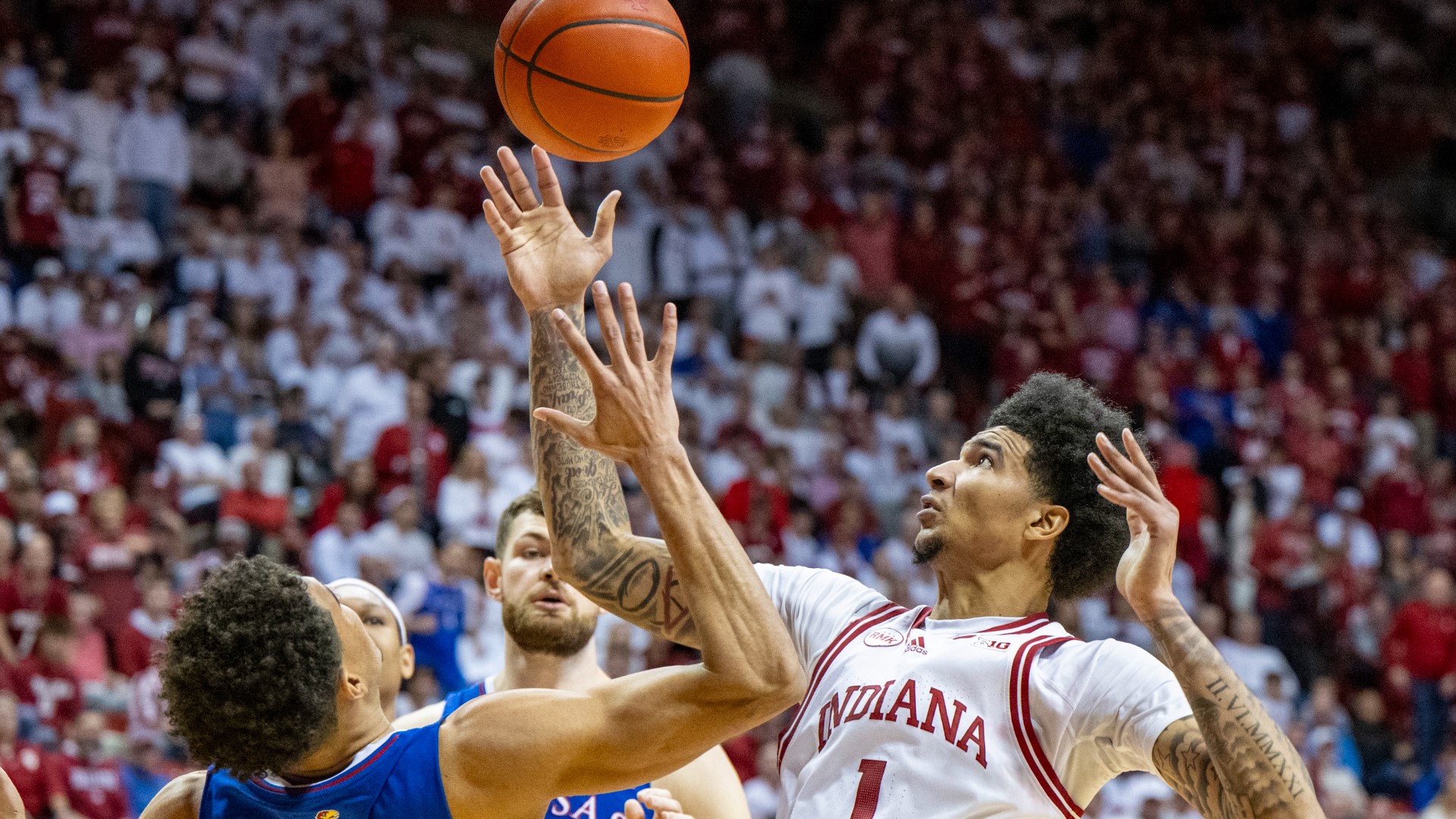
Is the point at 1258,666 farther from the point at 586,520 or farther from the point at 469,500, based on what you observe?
the point at 586,520

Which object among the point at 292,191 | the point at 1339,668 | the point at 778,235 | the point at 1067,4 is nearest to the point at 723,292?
the point at 778,235

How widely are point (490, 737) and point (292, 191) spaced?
1152 cm

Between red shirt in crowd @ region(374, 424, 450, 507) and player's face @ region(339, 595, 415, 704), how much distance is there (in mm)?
6895

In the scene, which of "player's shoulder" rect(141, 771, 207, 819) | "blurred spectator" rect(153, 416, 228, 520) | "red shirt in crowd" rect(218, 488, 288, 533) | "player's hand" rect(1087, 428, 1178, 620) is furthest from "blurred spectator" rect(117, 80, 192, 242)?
"player's hand" rect(1087, 428, 1178, 620)

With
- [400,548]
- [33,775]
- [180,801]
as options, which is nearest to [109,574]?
[33,775]

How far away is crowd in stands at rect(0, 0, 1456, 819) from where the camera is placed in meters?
10.8

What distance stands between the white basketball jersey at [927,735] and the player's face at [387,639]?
1782 millimetres

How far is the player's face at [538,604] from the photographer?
15.8ft

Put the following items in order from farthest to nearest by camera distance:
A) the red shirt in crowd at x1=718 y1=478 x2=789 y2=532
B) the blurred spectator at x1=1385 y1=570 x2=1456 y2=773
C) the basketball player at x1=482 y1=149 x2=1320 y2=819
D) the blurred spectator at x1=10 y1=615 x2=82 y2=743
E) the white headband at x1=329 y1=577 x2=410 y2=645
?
the blurred spectator at x1=1385 y1=570 x2=1456 y2=773, the red shirt in crowd at x1=718 y1=478 x2=789 y2=532, the blurred spectator at x1=10 y1=615 x2=82 y2=743, the white headband at x1=329 y1=577 x2=410 y2=645, the basketball player at x1=482 y1=149 x2=1320 y2=819

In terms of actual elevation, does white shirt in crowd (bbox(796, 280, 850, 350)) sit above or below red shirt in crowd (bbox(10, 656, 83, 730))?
above

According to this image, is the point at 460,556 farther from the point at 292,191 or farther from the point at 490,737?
the point at 490,737

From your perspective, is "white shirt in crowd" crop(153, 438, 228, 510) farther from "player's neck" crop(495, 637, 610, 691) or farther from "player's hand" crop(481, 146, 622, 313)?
"player's hand" crop(481, 146, 622, 313)

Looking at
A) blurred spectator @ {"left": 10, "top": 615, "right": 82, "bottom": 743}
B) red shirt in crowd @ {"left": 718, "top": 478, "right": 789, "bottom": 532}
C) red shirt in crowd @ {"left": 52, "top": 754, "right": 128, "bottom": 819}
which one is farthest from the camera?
red shirt in crowd @ {"left": 718, "top": 478, "right": 789, "bottom": 532}

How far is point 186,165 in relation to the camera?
1335cm
